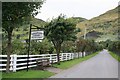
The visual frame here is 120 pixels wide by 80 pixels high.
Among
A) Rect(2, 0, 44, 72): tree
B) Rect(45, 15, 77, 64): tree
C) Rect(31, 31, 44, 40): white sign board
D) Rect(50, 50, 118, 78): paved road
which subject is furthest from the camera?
Rect(45, 15, 77, 64): tree

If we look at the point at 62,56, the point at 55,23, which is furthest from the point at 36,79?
the point at 62,56

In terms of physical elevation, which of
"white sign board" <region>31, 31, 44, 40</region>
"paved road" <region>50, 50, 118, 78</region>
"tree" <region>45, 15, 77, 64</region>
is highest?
"tree" <region>45, 15, 77, 64</region>

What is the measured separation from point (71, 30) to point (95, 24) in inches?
4010

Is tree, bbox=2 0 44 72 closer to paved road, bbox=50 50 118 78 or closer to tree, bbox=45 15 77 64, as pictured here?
paved road, bbox=50 50 118 78

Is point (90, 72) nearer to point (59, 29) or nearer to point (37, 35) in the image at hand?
point (37, 35)

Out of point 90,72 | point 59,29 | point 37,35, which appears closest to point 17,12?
point 37,35

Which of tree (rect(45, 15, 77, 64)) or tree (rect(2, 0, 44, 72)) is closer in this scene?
tree (rect(2, 0, 44, 72))

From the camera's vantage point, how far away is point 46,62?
24.2 m

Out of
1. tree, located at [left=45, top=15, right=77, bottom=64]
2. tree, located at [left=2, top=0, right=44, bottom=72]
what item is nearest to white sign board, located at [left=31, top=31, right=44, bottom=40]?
tree, located at [left=2, top=0, right=44, bottom=72]

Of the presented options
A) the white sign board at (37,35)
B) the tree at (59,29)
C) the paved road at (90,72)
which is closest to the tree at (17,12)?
the white sign board at (37,35)

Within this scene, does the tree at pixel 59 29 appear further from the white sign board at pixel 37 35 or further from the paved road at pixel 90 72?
the white sign board at pixel 37 35

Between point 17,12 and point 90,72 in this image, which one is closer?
point 17,12

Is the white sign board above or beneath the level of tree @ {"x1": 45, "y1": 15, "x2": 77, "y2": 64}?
beneath

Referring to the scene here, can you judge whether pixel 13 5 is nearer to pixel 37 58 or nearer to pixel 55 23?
pixel 37 58
